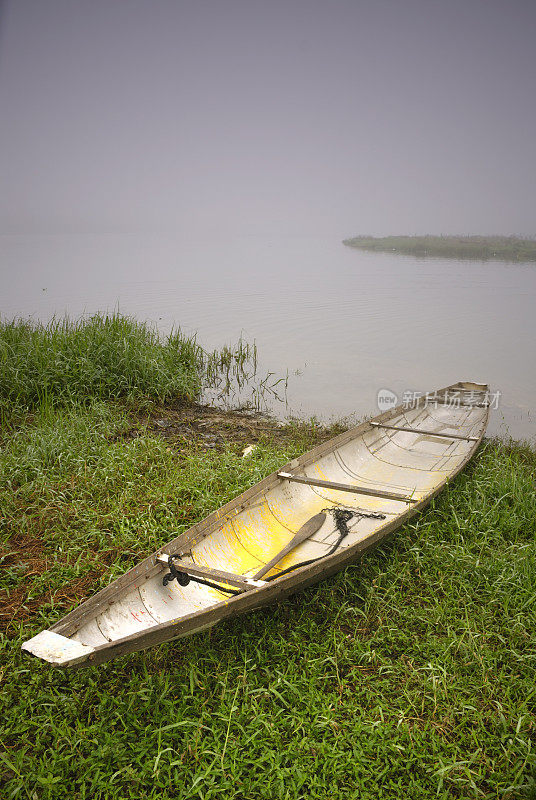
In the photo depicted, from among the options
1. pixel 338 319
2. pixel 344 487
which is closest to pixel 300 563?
pixel 344 487

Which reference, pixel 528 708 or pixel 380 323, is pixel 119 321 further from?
pixel 380 323

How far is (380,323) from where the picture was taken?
1298 centimetres

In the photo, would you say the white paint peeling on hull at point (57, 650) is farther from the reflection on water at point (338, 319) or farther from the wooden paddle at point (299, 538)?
the reflection on water at point (338, 319)

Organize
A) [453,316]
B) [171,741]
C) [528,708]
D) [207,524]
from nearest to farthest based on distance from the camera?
[171,741] < [528,708] < [207,524] < [453,316]

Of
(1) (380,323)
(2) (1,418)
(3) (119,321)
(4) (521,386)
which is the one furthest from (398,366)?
(2) (1,418)

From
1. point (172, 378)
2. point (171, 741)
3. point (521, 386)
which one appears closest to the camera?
point (171, 741)

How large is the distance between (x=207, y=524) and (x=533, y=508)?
2169 millimetres

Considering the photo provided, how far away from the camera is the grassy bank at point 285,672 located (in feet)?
6.49

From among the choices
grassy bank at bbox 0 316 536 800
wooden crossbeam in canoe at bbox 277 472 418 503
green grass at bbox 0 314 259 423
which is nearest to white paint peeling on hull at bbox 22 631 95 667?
grassy bank at bbox 0 316 536 800

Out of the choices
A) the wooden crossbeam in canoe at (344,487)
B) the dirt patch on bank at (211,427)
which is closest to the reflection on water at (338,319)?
the dirt patch on bank at (211,427)

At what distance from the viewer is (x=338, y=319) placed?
13156 millimetres

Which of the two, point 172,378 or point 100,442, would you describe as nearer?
point 100,442

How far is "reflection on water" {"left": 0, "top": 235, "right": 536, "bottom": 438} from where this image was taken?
820 centimetres

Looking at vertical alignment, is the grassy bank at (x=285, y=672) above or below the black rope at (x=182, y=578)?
below
